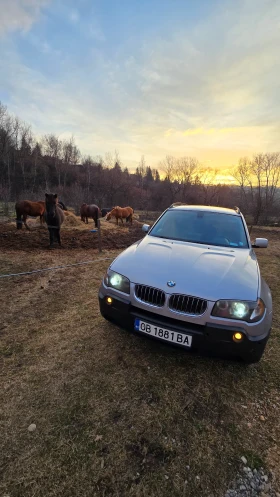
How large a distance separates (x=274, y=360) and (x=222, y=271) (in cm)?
150

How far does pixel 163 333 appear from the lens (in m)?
2.17

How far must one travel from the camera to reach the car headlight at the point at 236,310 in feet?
6.59

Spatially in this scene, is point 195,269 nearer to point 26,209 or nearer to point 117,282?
point 117,282

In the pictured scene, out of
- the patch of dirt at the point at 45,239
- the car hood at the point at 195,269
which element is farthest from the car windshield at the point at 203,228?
the patch of dirt at the point at 45,239

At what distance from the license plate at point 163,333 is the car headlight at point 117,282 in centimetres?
36

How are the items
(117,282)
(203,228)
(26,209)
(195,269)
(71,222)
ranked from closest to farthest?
(195,269)
(117,282)
(203,228)
(26,209)
(71,222)

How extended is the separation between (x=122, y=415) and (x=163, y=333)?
78 centimetres

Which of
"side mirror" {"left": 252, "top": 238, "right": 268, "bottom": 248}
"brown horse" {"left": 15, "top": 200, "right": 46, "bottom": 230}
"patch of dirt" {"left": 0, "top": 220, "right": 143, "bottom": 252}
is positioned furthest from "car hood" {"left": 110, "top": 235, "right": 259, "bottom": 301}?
"brown horse" {"left": 15, "top": 200, "right": 46, "bottom": 230}

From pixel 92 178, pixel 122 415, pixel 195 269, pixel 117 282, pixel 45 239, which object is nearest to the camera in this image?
pixel 122 415

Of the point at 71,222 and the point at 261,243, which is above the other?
the point at 261,243

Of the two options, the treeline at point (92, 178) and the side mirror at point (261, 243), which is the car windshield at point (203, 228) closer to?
the side mirror at point (261, 243)

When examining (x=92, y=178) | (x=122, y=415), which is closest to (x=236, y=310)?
(x=122, y=415)

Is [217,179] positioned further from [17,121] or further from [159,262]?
[159,262]

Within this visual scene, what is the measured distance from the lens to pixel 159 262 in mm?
2510
